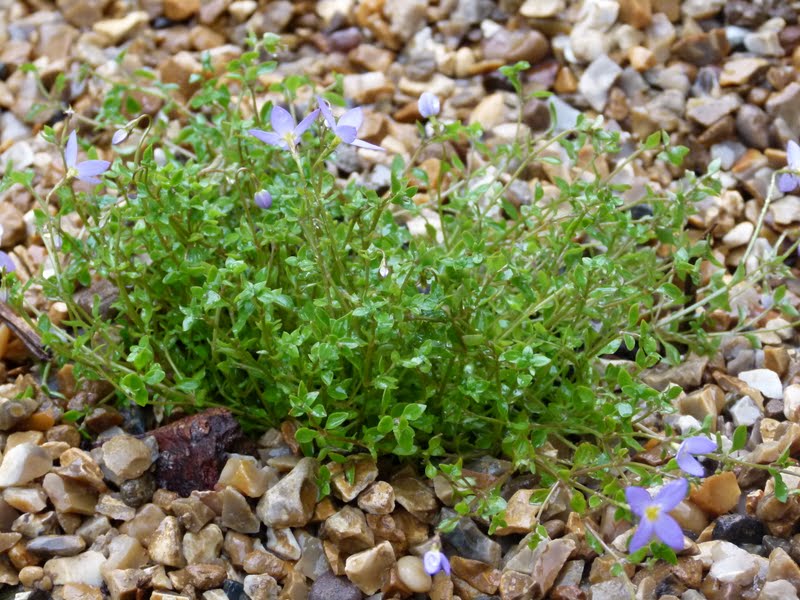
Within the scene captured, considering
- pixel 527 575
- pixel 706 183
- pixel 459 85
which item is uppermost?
pixel 706 183

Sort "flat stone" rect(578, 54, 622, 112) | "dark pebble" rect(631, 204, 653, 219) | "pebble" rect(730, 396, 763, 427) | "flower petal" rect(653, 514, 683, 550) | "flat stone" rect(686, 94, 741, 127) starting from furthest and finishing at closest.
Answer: "flat stone" rect(578, 54, 622, 112), "flat stone" rect(686, 94, 741, 127), "dark pebble" rect(631, 204, 653, 219), "pebble" rect(730, 396, 763, 427), "flower petal" rect(653, 514, 683, 550)

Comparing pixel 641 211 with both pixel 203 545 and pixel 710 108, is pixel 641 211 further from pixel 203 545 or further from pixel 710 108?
pixel 203 545

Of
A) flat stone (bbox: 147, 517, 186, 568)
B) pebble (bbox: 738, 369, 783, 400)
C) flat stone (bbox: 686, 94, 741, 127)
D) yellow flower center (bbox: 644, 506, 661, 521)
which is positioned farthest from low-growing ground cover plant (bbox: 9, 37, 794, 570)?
flat stone (bbox: 686, 94, 741, 127)

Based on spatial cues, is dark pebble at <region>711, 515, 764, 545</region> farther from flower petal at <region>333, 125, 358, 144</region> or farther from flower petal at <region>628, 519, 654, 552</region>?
flower petal at <region>333, 125, 358, 144</region>

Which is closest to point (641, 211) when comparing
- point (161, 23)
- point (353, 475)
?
point (353, 475)

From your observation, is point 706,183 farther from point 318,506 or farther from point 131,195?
point 131,195

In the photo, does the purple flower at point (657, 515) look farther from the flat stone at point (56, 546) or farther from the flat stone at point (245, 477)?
the flat stone at point (56, 546)

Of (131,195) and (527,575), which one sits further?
(131,195)

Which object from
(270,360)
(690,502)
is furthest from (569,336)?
(270,360)
